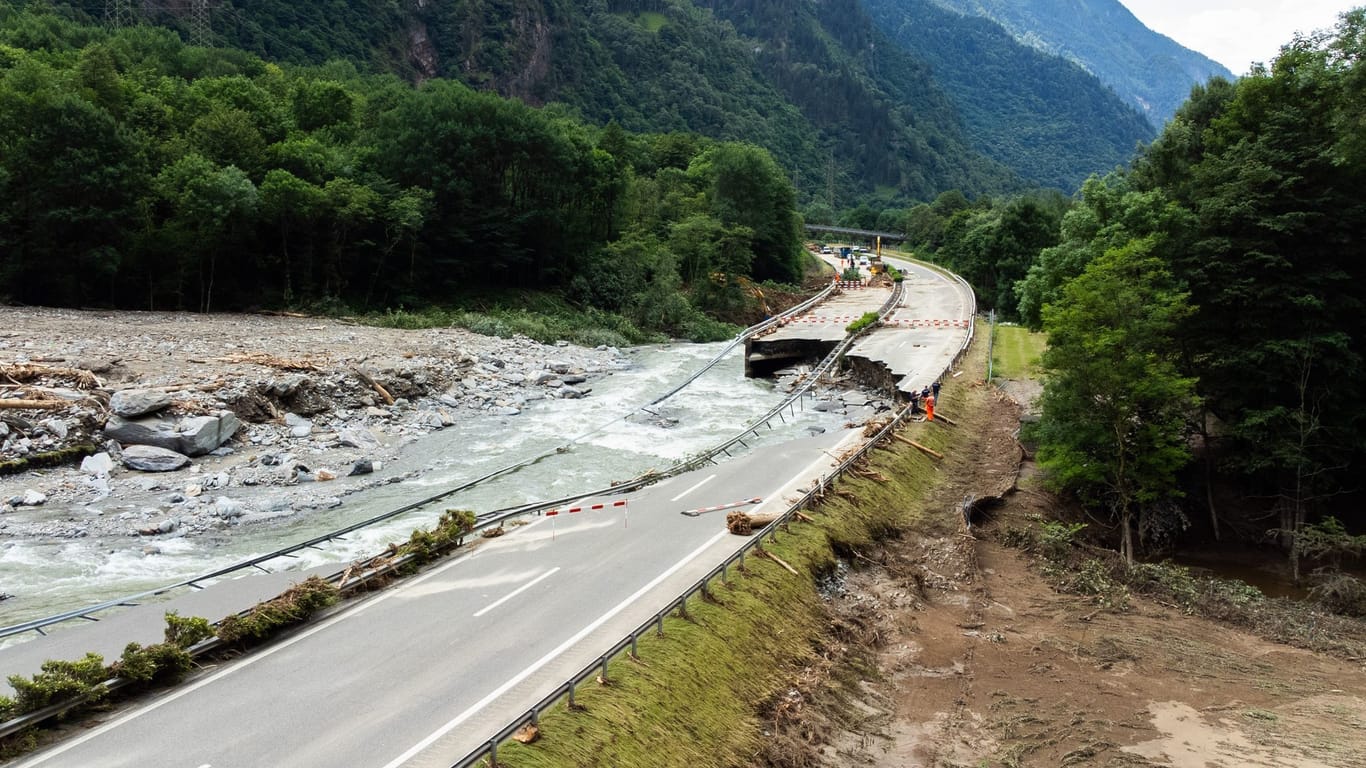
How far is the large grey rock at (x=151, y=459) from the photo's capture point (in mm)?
23781

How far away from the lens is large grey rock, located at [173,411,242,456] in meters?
25.0

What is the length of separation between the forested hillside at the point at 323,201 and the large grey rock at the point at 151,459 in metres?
24.2

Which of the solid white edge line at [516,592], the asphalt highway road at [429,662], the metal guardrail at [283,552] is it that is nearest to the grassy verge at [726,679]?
the asphalt highway road at [429,662]

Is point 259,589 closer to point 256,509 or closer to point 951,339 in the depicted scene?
point 256,509

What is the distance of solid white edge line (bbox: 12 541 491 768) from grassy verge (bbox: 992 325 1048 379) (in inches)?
1269

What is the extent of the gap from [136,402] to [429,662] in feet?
56.8

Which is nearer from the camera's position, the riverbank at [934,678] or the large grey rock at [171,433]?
the riverbank at [934,678]

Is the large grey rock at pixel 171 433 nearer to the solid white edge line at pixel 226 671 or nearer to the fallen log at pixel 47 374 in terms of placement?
the fallen log at pixel 47 374

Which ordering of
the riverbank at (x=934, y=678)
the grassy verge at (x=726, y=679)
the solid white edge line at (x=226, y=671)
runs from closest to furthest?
the solid white edge line at (x=226, y=671)
the grassy verge at (x=726, y=679)
the riverbank at (x=934, y=678)

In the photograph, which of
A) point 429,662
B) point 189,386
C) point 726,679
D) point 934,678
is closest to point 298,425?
point 189,386

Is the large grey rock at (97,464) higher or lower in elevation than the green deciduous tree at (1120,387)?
lower

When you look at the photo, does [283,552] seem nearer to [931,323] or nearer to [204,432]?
[204,432]

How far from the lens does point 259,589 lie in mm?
16750

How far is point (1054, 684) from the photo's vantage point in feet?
56.6
